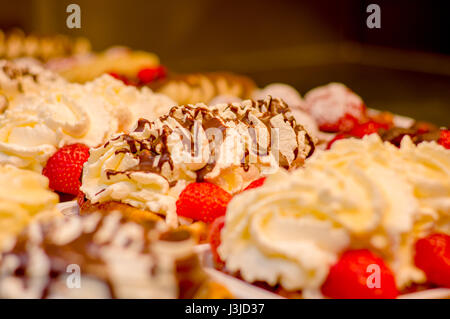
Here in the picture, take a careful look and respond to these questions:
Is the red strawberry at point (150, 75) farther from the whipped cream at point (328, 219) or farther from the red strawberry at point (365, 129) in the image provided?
the whipped cream at point (328, 219)

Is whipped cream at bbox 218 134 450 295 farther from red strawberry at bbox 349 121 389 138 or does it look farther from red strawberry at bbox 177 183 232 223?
red strawberry at bbox 349 121 389 138

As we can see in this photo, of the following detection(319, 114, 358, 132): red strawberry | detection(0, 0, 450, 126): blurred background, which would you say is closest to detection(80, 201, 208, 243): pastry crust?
detection(319, 114, 358, 132): red strawberry

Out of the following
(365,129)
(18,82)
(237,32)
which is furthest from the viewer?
(237,32)

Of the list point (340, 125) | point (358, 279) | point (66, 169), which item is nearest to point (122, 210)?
point (66, 169)

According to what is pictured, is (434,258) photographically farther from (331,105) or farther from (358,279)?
(331,105)

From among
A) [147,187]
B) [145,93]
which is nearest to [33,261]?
[147,187]
